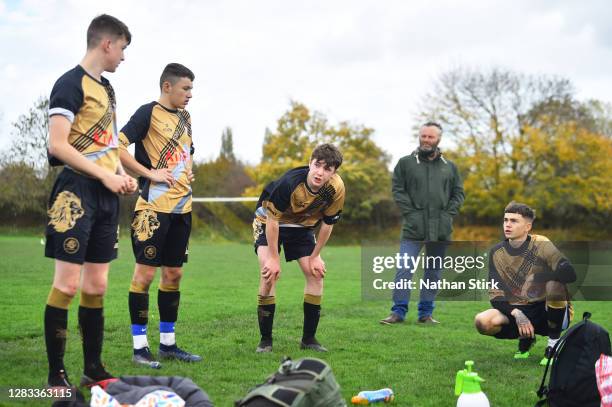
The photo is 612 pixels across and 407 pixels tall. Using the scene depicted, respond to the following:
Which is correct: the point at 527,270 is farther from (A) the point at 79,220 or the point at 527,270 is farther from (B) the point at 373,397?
(A) the point at 79,220

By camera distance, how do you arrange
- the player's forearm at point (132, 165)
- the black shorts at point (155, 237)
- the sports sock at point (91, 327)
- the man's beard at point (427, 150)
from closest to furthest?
the sports sock at point (91, 327) → the player's forearm at point (132, 165) → the black shorts at point (155, 237) → the man's beard at point (427, 150)

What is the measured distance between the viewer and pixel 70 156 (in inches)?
176

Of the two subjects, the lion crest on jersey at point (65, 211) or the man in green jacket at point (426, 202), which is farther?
the man in green jacket at point (426, 202)

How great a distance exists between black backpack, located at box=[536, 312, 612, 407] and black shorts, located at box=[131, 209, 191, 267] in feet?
11.1

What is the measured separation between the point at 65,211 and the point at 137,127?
1.52 meters

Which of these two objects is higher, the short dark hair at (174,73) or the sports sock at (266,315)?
the short dark hair at (174,73)

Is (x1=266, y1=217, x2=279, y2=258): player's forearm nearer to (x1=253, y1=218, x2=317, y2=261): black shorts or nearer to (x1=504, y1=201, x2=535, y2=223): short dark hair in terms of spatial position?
(x1=253, y1=218, x2=317, y2=261): black shorts

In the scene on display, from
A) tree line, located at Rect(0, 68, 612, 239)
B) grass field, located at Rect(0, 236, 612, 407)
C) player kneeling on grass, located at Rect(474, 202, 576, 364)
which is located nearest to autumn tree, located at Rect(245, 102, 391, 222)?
tree line, located at Rect(0, 68, 612, 239)

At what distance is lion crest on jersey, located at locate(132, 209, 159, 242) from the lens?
5809 mm

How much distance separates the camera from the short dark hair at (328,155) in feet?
19.9

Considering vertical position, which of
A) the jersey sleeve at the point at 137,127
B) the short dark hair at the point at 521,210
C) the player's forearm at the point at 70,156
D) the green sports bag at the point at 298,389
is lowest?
the green sports bag at the point at 298,389

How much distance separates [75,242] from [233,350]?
2.59 m

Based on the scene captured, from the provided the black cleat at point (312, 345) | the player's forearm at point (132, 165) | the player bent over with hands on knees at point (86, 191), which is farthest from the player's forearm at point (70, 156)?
the black cleat at point (312, 345)

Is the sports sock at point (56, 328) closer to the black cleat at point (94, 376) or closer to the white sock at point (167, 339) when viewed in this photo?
the black cleat at point (94, 376)
